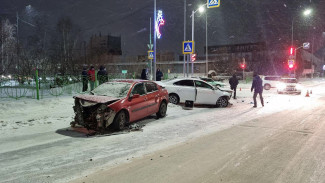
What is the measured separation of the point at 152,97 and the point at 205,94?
4889 mm

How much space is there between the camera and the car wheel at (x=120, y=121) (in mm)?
7921

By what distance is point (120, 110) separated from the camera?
8.00 metres

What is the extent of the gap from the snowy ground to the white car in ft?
6.70

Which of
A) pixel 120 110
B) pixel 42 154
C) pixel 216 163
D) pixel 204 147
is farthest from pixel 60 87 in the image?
pixel 216 163

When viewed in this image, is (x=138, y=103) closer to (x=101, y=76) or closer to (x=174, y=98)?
(x=174, y=98)

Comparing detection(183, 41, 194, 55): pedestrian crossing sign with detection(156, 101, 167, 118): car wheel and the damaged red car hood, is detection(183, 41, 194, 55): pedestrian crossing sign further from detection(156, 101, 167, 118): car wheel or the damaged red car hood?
the damaged red car hood

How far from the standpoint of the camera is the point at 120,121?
805 cm

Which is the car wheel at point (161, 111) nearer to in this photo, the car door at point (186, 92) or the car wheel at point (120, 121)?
the car wheel at point (120, 121)

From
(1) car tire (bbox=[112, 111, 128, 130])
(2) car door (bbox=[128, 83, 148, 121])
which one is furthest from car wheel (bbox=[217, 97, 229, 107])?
(1) car tire (bbox=[112, 111, 128, 130])

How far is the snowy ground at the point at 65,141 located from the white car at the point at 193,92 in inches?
80.4

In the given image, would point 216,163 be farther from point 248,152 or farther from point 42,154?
point 42,154

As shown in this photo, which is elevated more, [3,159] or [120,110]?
[120,110]

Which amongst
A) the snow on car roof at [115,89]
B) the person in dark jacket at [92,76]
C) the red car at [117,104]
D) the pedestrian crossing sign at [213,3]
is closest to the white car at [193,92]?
the red car at [117,104]

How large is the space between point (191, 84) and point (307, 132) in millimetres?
6677
